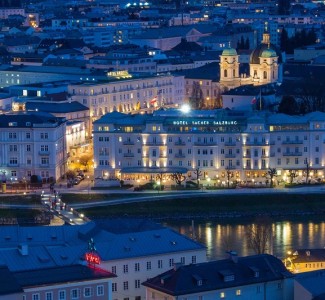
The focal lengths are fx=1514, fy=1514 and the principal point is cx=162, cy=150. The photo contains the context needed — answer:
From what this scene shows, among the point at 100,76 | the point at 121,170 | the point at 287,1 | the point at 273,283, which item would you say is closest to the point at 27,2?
the point at 287,1

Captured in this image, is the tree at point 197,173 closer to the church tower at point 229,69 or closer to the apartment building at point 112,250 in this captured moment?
the apartment building at point 112,250

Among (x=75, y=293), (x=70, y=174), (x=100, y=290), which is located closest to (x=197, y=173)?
(x=70, y=174)

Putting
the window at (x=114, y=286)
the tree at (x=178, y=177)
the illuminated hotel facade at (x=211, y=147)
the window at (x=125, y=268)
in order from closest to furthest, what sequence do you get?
the window at (x=114, y=286)
the window at (x=125, y=268)
the tree at (x=178, y=177)
the illuminated hotel facade at (x=211, y=147)

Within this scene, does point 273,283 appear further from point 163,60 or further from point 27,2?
point 27,2

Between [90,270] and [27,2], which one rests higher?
[27,2]

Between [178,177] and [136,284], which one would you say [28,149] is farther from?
[136,284]

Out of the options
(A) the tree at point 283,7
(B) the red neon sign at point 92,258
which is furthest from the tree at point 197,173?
(A) the tree at point 283,7

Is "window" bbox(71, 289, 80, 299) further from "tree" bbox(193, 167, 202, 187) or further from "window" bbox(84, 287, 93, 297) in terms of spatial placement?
"tree" bbox(193, 167, 202, 187)
